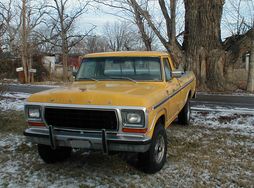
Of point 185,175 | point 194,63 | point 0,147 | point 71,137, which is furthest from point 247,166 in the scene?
point 194,63

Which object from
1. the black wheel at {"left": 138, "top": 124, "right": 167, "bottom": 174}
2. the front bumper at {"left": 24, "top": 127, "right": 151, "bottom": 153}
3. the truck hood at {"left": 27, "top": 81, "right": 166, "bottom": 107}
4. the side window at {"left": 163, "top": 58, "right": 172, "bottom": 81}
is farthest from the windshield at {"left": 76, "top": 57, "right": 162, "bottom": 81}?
the front bumper at {"left": 24, "top": 127, "right": 151, "bottom": 153}

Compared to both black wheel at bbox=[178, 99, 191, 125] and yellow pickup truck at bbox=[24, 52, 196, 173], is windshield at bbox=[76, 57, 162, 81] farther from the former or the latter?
black wheel at bbox=[178, 99, 191, 125]

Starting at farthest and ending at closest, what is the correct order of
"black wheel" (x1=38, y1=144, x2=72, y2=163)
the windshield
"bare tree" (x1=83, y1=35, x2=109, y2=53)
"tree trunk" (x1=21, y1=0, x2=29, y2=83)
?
"bare tree" (x1=83, y1=35, x2=109, y2=53) < "tree trunk" (x1=21, y1=0, x2=29, y2=83) < the windshield < "black wheel" (x1=38, y1=144, x2=72, y2=163)

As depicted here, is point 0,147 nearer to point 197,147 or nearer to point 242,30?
point 197,147

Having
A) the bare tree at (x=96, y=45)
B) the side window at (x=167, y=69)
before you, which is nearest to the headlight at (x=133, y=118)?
the side window at (x=167, y=69)

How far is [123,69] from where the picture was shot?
6.19 metres

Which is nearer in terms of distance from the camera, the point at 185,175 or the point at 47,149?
the point at 185,175

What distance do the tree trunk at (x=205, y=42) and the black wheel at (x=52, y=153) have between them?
12.7 meters

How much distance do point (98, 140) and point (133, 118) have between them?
579 mm

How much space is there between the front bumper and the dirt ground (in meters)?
0.55

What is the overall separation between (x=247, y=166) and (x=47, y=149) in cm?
329

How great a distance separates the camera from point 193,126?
8469 millimetres

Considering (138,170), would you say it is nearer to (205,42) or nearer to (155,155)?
(155,155)

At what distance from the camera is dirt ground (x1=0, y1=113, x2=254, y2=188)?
484 centimetres
